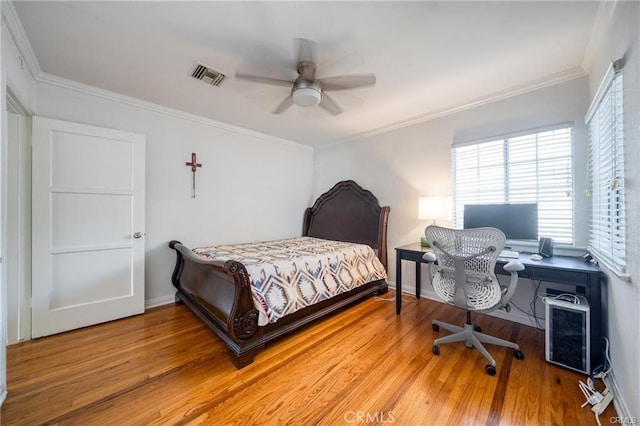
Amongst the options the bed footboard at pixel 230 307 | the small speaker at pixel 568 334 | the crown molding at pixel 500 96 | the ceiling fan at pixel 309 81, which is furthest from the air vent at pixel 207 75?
the small speaker at pixel 568 334

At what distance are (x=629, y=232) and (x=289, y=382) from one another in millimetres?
2152

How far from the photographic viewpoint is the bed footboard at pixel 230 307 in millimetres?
1837

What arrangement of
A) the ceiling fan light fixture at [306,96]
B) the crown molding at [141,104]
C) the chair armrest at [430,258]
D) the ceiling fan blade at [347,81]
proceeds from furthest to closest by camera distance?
the crown molding at [141,104], the chair armrest at [430,258], the ceiling fan light fixture at [306,96], the ceiling fan blade at [347,81]

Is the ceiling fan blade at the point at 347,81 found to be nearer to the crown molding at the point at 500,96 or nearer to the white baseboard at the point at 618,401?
the crown molding at the point at 500,96

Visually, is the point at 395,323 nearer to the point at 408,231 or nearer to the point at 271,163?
the point at 408,231

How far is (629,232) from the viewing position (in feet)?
4.22

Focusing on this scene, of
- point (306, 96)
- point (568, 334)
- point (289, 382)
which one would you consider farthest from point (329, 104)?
point (568, 334)

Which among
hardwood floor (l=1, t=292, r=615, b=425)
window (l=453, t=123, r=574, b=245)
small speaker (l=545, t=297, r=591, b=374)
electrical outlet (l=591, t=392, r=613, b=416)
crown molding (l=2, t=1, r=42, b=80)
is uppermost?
crown molding (l=2, t=1, r=42, b=80)

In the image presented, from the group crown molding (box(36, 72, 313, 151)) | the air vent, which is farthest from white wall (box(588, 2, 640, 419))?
crown molding (box(36, 72, 313, 151))

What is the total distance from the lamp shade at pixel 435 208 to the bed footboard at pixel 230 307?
85.0 inches

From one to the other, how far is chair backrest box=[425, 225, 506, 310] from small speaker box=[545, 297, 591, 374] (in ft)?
1.47

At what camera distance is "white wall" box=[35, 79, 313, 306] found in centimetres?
264

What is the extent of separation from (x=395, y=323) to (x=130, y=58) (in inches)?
136

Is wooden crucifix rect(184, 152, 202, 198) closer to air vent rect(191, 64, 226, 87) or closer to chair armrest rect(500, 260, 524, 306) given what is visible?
air vent rect(191, 64, 226, 87)
